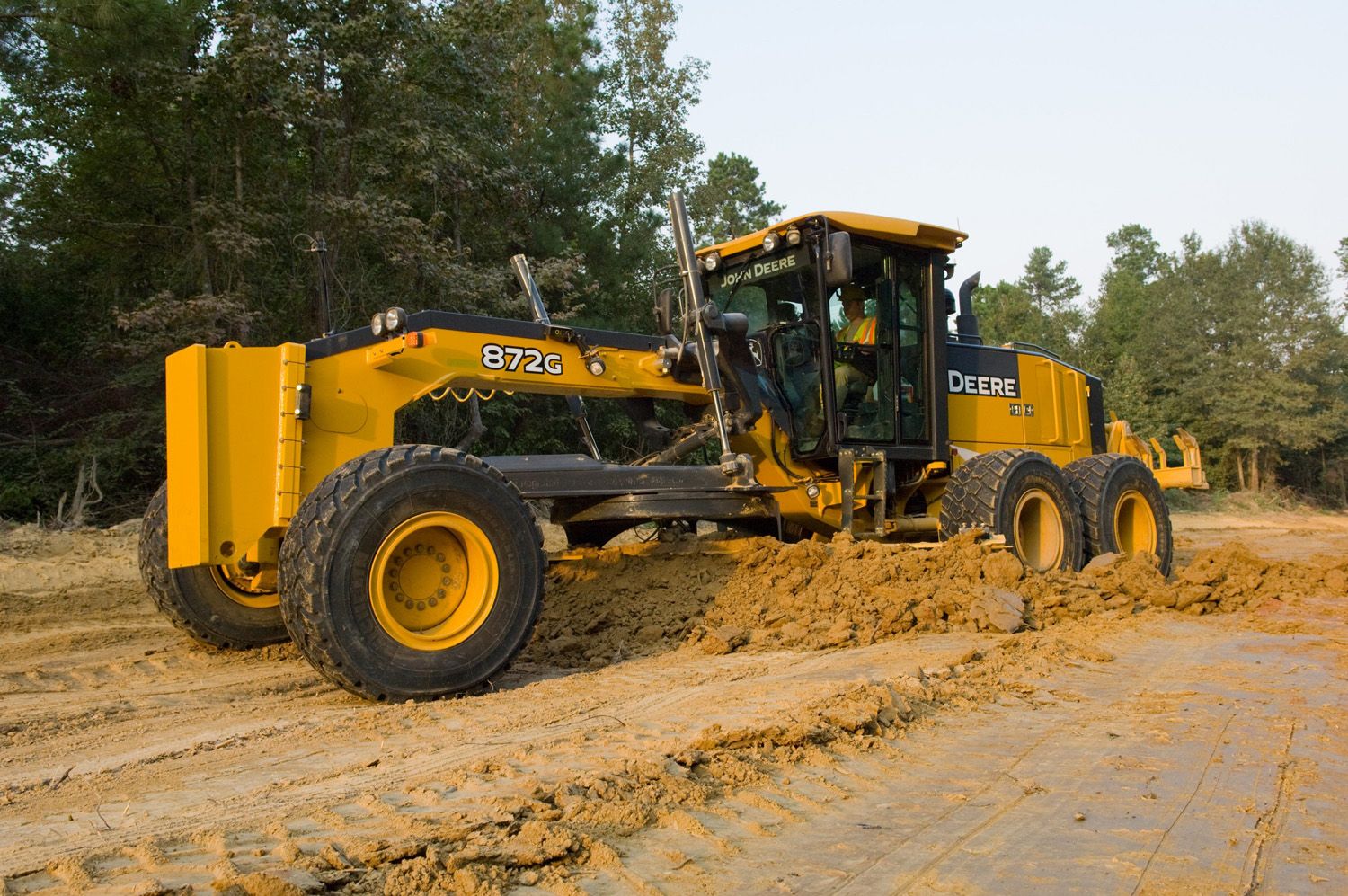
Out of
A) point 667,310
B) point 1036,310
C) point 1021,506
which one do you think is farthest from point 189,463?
point 1036,310

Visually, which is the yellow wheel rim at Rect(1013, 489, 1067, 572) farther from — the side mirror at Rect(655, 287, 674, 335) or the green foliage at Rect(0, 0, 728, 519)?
the green foliage at Rect(0, 0, 728, 519)

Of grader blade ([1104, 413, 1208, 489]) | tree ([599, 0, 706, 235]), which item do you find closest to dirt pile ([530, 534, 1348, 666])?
grader blade ([1104, 413, 1208, 489])

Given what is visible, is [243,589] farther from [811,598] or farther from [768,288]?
[768,288]

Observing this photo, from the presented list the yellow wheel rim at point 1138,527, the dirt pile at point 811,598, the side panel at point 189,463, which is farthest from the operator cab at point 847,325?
the side panel at point 189,463

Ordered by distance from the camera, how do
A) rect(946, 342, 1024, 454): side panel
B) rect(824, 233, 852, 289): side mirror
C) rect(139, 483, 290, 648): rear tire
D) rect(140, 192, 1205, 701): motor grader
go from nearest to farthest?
rect(140, 192, 1205, 701): motor grader
rect(139, 483, 290, 648): rear tire
rect(824, 233, 852, 289): side mirror
rect(946, 342, 1024, 454): side panel

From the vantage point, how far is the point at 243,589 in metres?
6.12

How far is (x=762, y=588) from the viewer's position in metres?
6.63

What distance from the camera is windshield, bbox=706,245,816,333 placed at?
8.00 m

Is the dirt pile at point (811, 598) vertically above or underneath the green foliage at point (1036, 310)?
underneath

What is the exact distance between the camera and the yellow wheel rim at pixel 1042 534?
831 centimetres

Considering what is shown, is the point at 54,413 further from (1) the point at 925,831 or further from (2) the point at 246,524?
(1) the point at 925,831

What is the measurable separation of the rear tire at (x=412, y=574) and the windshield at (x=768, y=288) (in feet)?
11.4

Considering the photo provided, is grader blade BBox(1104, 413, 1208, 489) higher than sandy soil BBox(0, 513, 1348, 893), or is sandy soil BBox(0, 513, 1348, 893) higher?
grader blade BBox(1104, 413, 1208, 489)

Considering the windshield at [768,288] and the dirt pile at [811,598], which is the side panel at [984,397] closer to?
the windshield at [768,288]
